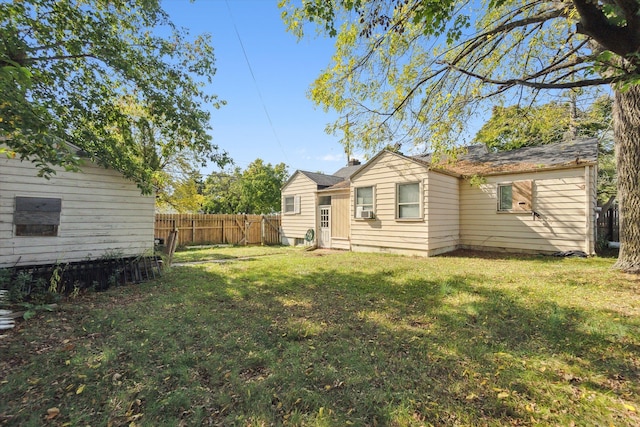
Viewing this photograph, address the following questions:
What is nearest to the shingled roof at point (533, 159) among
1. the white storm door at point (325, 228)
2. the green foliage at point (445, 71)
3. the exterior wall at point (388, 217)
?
the exterior wall at point (388, 217)

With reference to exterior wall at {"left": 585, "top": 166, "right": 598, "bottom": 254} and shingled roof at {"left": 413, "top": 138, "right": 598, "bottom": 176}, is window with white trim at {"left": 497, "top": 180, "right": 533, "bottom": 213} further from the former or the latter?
exterior wall at {"left": 585, "top": 166, "right": 598, "bottom": 254}

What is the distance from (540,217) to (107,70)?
41.9 feet

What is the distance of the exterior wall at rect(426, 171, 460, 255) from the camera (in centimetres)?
954

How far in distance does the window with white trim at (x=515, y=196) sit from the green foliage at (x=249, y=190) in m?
18.3

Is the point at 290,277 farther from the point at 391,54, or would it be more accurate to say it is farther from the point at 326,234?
the point at 326,234

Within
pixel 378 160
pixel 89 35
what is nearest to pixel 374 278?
pixel 378 160

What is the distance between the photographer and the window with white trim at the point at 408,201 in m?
9.79

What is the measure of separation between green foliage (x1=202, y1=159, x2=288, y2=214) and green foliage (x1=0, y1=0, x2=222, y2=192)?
666 inches

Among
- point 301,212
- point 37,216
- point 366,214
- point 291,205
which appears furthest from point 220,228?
point 37,216

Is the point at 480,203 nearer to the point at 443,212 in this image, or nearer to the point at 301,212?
the point at 443,212

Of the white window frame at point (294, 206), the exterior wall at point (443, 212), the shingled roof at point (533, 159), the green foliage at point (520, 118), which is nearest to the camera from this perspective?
the green foliage at point (520, 118)

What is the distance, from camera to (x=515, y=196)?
9.70 meters

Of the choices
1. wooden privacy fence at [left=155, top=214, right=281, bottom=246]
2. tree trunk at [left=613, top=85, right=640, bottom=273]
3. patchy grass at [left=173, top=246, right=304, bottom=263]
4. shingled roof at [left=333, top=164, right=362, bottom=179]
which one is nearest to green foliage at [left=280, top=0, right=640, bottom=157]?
tree trunk at [left=613, top=85, right=640, bottom=273]

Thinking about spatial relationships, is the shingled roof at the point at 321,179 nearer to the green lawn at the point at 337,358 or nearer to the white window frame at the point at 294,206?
the white window frame at the point at 294,206
